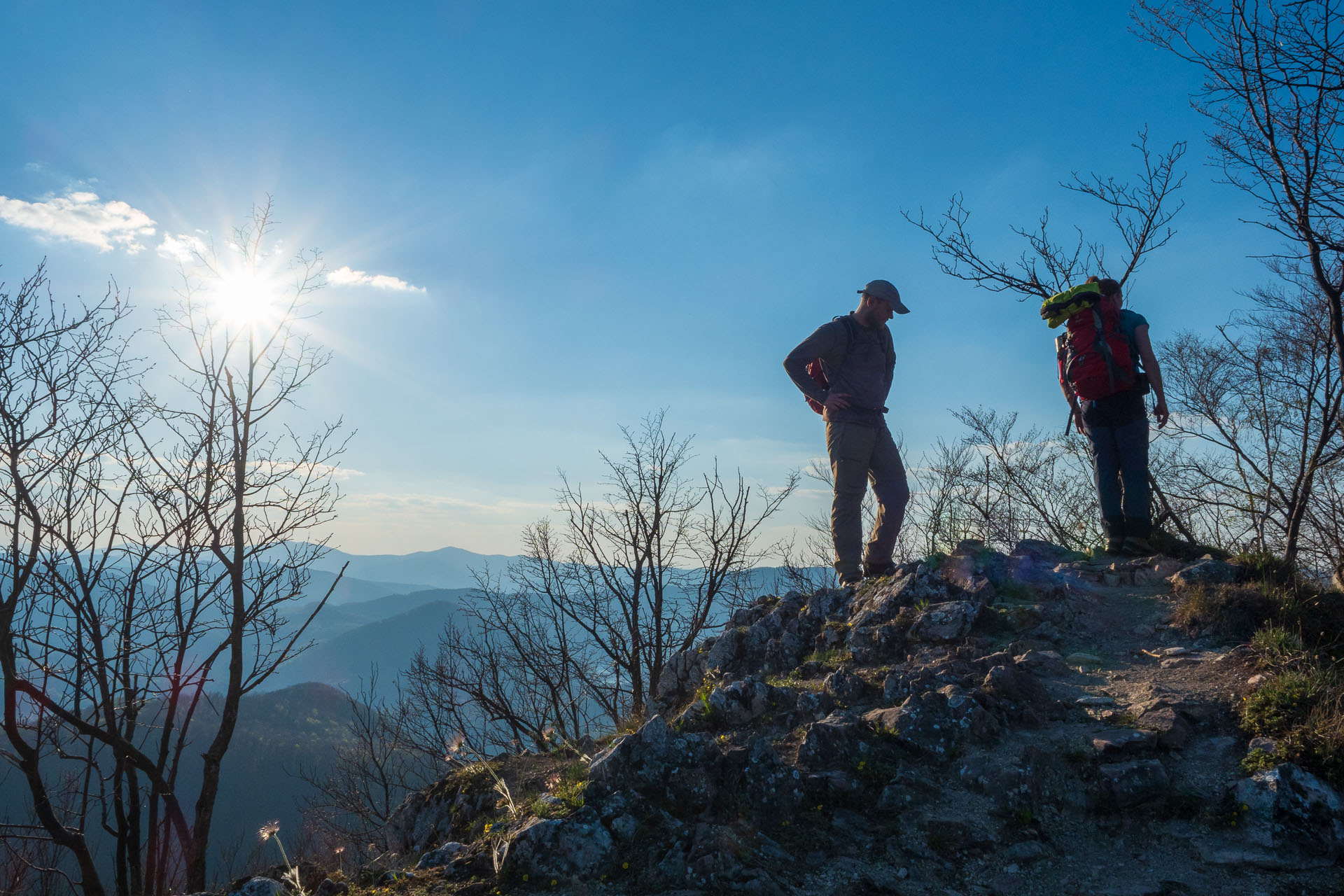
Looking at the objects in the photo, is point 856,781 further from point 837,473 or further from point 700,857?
point 837,473

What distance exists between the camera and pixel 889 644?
4.68 m

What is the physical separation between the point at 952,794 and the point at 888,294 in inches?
153

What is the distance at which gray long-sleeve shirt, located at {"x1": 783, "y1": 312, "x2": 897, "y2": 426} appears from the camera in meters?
5.71

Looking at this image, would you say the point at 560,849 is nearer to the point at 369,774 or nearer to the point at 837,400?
the point at 837,400

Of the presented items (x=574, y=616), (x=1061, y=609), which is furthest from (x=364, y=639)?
(x=1061, y=609)

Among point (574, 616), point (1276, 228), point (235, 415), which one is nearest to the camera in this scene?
point (1276, 228)

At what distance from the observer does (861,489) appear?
5.70 meters

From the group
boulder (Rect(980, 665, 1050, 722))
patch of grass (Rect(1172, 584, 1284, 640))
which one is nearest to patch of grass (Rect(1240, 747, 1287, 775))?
boulder (Rect(980, 665, 1050, 722))

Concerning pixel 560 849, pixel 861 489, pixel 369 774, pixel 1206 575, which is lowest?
pixel 369 774

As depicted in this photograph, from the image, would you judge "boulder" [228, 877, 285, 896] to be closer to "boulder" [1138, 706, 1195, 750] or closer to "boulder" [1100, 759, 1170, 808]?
"boulder" [1100, 759, 1170, 808]

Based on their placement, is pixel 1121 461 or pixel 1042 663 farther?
pixel 1121 461

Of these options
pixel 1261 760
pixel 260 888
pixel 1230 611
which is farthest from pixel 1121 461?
pixel 260 888

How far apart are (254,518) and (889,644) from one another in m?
6.18

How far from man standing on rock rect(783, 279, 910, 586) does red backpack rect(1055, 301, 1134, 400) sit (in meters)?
1.36
